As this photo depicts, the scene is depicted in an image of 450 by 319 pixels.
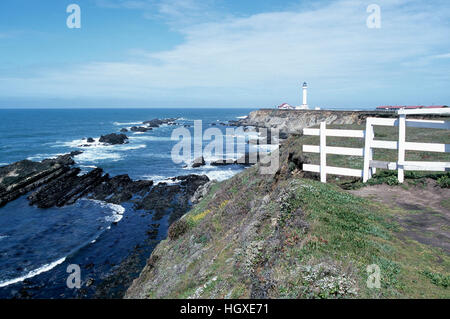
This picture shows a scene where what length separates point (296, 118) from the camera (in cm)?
8869

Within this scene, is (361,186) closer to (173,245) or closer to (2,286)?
(173,245)

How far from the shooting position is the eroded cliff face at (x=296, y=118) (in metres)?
65.5

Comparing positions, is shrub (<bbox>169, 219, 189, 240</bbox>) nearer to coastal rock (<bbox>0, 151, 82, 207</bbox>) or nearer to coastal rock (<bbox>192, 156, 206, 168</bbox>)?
coastal rock (<bbox>0, 151, 82, 207</bbox>)

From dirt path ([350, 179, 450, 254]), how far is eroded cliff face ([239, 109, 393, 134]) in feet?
156

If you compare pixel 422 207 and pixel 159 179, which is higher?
pixel 422 207

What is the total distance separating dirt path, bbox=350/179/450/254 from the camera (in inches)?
286

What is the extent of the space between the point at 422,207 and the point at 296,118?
271 ft

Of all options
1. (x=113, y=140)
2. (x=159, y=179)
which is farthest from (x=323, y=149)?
(x=113, y=140)

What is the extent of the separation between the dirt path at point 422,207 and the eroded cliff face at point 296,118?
156ft

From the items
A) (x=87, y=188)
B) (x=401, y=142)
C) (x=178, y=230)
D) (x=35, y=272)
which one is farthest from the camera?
(x=87, y=188)

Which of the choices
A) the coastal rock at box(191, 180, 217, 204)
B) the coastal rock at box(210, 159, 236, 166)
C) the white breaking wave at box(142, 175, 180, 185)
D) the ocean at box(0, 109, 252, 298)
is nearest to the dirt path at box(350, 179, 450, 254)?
the ocean at box(0, 109, 252, 298)

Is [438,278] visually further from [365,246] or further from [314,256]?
[314,256]

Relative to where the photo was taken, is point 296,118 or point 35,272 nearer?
point 35,272

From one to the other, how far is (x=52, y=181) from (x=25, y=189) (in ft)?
12.7
